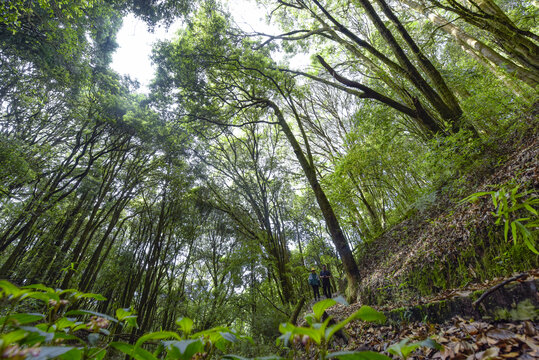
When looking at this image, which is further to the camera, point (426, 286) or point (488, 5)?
point (488, 5)

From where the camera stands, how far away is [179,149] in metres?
8.82

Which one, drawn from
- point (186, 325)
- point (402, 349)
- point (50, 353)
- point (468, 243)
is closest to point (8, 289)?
point (50, 353)

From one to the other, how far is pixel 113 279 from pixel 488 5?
1487 centimetres

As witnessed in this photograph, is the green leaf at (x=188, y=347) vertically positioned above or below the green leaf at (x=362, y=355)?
above

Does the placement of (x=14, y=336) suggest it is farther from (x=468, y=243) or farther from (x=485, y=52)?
(x=485, y=52)

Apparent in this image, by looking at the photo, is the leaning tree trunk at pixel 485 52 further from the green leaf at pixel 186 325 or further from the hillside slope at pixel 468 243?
the green leaf at pixel 186 325

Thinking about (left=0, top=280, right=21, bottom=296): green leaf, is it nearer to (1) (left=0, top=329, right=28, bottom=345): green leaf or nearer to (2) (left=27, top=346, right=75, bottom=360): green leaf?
(1) (left=0, top=329, right=28, bottom=345): green leaf

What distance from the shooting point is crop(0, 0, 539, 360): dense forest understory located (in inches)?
47.3

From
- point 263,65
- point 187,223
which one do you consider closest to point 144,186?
point 187,223

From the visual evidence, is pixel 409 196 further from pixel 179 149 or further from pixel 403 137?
pixel 179 149

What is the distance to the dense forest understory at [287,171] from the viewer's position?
1.20 m

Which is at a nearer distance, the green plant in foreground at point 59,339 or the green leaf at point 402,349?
the green plant in foreground at point 59,339

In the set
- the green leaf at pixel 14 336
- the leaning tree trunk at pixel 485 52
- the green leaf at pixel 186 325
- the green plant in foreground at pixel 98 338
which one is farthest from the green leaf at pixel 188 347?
the leaning tree trunk at pixel 485 52

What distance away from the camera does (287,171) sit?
39.3 feet
